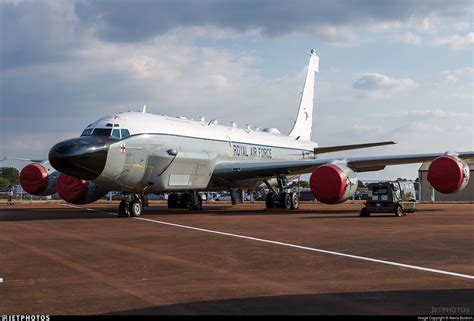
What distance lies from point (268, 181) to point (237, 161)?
2912mm

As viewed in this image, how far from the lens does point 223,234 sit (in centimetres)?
1594

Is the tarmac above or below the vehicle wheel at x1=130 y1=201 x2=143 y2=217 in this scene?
below

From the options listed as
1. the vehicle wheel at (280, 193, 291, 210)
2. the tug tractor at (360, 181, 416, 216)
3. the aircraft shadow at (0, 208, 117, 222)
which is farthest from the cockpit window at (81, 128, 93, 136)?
the vehicle wheel at (280, 193, 291, 210)

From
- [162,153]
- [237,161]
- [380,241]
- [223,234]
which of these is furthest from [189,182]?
[380,241]

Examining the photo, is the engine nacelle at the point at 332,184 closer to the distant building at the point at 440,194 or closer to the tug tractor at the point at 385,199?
the tug tractor at the point at 385,199

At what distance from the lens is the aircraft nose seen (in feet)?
68.2

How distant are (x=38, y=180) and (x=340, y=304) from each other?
90.1 ft

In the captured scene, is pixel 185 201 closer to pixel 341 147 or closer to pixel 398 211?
pixel 341 147

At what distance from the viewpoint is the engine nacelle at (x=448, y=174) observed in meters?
25.3

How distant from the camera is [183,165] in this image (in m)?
26.4

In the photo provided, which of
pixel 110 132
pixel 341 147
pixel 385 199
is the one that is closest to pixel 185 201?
pixel 341 147

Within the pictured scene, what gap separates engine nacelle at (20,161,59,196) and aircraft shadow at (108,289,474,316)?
87.4ft

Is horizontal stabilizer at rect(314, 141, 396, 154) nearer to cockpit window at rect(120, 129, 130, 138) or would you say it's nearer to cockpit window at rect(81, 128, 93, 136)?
cockpit window at rect(120, 129, 130, 138)

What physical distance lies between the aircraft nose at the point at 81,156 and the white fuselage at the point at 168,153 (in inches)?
16.8
